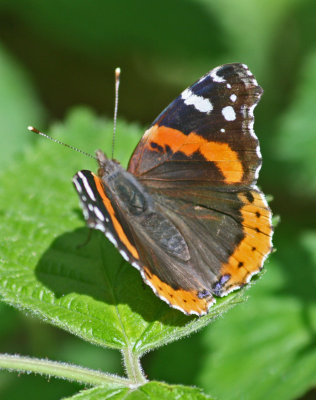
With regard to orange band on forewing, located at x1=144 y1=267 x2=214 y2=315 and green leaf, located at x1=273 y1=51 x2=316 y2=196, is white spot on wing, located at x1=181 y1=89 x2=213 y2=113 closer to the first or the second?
orange band on forewing, located at x1=144 y1=267 x2=214 y2=315

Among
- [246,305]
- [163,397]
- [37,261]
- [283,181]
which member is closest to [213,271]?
[163,397]

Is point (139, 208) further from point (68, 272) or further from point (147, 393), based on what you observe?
point (147, 393)

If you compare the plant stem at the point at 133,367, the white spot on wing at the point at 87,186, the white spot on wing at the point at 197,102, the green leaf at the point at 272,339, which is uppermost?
the white spot on wing at the point at 197,102

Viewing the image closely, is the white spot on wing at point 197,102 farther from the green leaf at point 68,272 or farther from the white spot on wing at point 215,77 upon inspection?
the green leaf at point 68,272

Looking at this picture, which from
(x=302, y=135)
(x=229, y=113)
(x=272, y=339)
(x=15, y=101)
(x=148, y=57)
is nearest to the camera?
(x=229, y=113)

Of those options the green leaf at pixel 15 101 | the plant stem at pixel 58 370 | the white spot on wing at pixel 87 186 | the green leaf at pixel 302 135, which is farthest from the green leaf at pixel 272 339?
the green leaf at pixel 15 101

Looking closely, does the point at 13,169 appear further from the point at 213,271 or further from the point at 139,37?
the point at 139,37

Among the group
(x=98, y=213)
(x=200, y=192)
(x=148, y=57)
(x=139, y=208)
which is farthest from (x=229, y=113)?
(x=148, y=57)
